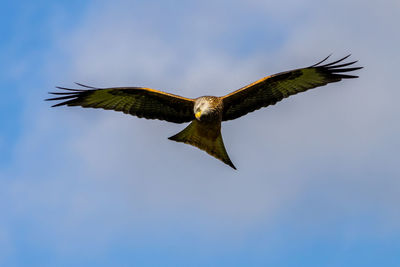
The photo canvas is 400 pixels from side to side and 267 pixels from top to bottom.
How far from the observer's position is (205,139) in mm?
15617

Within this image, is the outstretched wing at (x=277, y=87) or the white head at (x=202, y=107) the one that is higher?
the outstretched wing at (x=277, y=87)

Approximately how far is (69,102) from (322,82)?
464 centimetres

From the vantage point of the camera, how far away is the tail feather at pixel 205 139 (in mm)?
15508

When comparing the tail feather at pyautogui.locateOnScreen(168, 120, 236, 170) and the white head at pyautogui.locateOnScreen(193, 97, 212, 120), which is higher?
the white head at pyautogui.locateOnScreen(193, 97, 212, 120)

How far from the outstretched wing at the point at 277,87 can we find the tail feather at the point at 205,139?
53cm

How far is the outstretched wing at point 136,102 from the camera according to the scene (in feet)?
A: 51.7

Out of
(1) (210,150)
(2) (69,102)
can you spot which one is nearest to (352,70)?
(1) (210,150)

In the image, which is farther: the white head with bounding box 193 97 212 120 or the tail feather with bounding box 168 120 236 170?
the tail feather with bounding box 168 120 236 170

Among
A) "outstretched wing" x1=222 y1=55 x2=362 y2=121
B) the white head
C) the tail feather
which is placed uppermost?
"outstretched wing" x1=222 y1=55 x2=362 y2=121

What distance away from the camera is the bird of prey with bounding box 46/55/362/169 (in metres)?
15.3

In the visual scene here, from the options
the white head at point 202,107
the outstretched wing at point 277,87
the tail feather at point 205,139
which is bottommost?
the tail feather at point 205,139

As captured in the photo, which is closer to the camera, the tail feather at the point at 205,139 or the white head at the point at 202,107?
the white head at the point at 202,107

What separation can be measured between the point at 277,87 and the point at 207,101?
1.39m

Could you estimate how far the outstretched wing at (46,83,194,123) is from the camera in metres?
15.8
